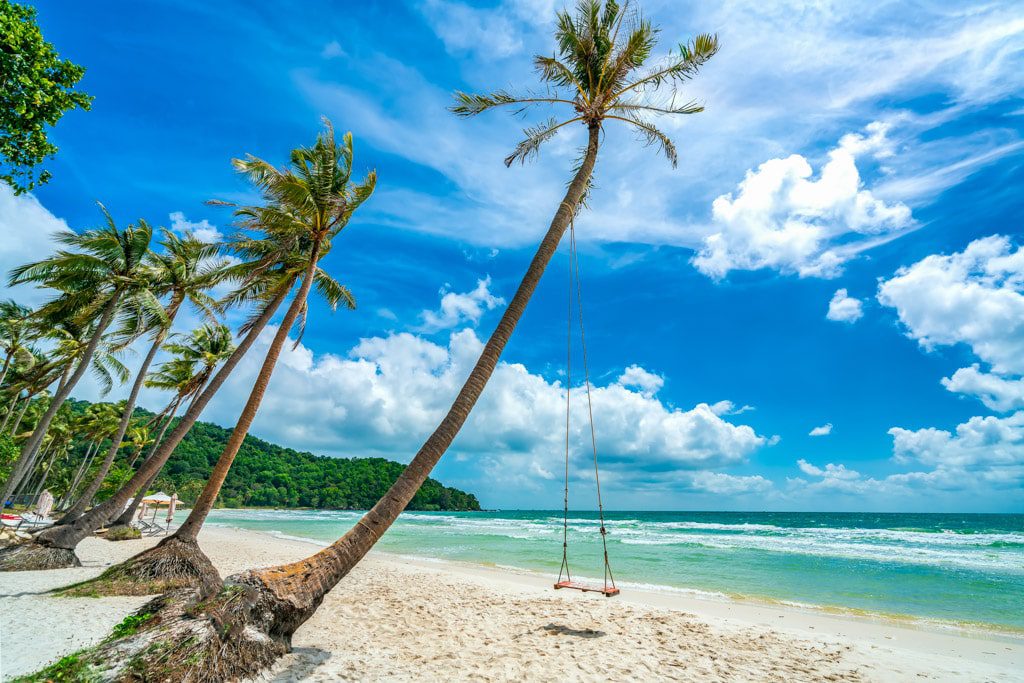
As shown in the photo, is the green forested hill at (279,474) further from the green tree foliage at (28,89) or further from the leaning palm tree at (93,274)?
the green tree foliage at (28,89)

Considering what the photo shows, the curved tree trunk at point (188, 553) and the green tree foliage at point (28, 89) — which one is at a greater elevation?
the green tree foliage at point (28, 89)

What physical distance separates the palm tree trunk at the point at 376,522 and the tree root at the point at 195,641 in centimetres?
7

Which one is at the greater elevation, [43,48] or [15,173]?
[43,48]

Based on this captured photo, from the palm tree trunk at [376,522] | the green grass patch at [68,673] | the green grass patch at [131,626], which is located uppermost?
the palm tree trunk at [376,522]

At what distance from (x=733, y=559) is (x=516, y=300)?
20151 millimetres

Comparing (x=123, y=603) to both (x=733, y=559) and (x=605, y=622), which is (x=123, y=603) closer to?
(x=605, y=622)

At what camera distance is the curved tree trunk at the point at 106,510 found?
10359mm

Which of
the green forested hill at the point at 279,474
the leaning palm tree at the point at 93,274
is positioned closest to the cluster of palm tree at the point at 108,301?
the leaning palm tree at the point at 93,274

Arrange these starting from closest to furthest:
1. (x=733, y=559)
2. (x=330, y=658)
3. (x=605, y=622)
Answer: (x=330, y=658) < (x=605, y=622) < (x=733, y=559)

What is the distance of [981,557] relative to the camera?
23.2 m

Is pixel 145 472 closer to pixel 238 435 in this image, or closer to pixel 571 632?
pixel 238 435

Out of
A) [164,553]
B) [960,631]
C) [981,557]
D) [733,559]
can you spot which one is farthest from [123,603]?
[981,557]

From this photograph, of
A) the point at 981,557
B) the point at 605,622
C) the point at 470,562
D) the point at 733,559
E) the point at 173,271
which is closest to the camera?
the point at 605,622

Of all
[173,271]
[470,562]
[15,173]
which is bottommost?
[470,562]
